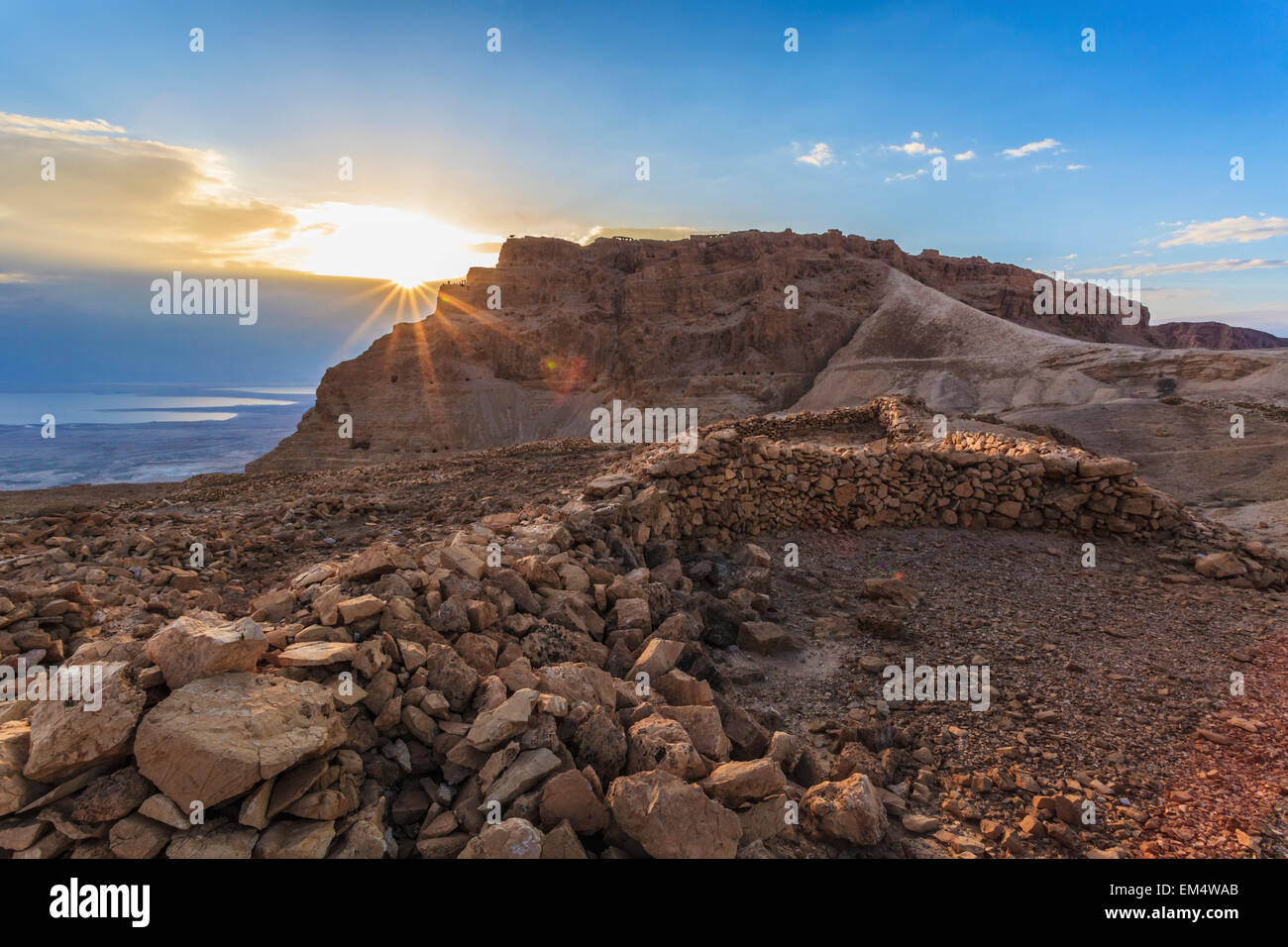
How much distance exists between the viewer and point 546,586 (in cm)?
490

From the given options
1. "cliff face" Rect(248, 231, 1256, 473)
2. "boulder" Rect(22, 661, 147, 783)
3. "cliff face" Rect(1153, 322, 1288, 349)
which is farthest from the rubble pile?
"cliff face" Rect(1153, 322, 1288, 349)

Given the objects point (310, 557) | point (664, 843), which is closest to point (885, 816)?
point (664, 843)

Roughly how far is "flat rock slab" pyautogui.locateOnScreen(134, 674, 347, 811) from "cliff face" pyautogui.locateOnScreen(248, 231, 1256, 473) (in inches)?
1536

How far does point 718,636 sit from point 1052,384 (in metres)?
33.9

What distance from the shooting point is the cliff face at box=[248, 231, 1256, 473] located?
144ft

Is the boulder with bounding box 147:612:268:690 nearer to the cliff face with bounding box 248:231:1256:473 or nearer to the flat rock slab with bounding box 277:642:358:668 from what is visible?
the flat rock slab with bounding box 277:642:358:668

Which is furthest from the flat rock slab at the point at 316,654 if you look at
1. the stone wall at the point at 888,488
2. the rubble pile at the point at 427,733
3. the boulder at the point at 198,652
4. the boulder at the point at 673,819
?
the stone wall at the point at 888,488

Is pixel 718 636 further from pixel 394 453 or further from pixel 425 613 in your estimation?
pixel 394 453

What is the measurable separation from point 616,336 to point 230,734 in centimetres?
5342

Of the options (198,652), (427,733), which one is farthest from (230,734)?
(427,733)

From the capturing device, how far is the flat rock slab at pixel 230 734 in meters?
2.35

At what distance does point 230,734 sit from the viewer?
2.45m

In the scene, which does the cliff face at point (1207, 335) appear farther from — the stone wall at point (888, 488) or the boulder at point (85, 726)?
the boulder at point (85, 726)

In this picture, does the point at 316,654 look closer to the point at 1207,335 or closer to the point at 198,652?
the point at 198,652
